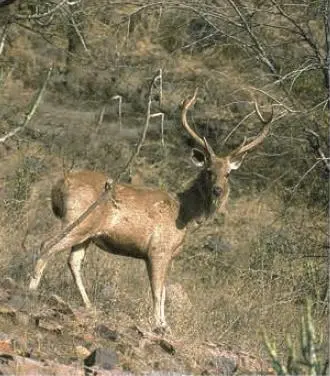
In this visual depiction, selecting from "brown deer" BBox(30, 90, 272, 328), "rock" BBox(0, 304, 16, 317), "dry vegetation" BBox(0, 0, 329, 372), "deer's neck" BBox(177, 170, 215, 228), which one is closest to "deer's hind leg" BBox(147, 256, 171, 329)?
"brown deer" BBox(30, 90, 272, 328)

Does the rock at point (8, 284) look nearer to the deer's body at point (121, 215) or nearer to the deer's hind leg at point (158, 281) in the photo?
the deer's body at point (121, 215)

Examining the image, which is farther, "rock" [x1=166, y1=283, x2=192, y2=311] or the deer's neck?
"rock" [x1=166, y1=283, x2=192, y2=311]

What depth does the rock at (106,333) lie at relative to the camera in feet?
31.5

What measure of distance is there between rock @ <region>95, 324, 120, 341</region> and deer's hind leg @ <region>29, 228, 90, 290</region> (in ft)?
4.23

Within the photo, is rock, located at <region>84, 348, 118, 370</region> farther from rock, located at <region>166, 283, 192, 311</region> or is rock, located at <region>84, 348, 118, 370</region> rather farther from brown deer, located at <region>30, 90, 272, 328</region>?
rock, located at <region>166, 283, 192, 311</region>

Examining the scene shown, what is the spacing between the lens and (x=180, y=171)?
2519 cm

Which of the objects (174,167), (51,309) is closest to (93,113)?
(174,167)

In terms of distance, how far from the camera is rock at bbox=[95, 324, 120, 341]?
9.61 metres

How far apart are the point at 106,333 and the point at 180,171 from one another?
1559 centimetres

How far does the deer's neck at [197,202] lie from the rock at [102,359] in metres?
4.06

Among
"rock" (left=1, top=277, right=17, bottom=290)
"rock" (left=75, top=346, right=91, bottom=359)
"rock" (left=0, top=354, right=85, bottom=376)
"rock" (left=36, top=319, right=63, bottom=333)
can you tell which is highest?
"rock" (left=1, top=277, right=17, bottom=290)

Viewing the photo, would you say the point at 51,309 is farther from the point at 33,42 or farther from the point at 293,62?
the point at 33,42

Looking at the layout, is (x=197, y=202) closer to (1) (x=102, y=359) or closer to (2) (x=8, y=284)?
(2) (x=8, y=284)

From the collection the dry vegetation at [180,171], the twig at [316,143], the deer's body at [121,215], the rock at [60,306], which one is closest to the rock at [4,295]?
the dry vegetation at [180,171]
